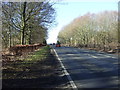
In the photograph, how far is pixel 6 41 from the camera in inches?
1746

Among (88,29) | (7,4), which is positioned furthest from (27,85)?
(88,29)

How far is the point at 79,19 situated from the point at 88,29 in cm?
1078

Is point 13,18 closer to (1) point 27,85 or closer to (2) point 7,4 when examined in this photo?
(2) point 7,4

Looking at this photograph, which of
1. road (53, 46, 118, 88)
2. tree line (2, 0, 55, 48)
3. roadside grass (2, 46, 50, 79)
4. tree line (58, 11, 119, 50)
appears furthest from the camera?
tree line (58, 11, 119, 50)

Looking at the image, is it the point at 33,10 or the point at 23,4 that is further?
the point at 33,10

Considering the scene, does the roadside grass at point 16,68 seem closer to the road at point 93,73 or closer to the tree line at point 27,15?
the road at point 93,73

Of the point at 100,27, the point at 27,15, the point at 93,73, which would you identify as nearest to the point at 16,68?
the point at 93,73

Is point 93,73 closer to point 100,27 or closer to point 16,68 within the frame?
point 16,68

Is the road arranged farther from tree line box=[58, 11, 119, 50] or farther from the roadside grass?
tree line box=[58, 11, 119, 50]

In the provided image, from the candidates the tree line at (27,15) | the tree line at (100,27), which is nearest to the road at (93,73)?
the tree line at (27,15)

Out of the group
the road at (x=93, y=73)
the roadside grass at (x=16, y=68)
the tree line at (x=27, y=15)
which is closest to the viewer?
the road at (x=93, y=73)

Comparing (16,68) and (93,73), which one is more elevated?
(16,68)

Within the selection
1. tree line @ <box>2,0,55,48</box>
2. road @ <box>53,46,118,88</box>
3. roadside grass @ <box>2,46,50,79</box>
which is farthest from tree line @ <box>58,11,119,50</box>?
roadside grass @ <box>2,46,50,79</box>

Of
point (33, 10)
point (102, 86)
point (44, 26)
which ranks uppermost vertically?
point (33, 10)
